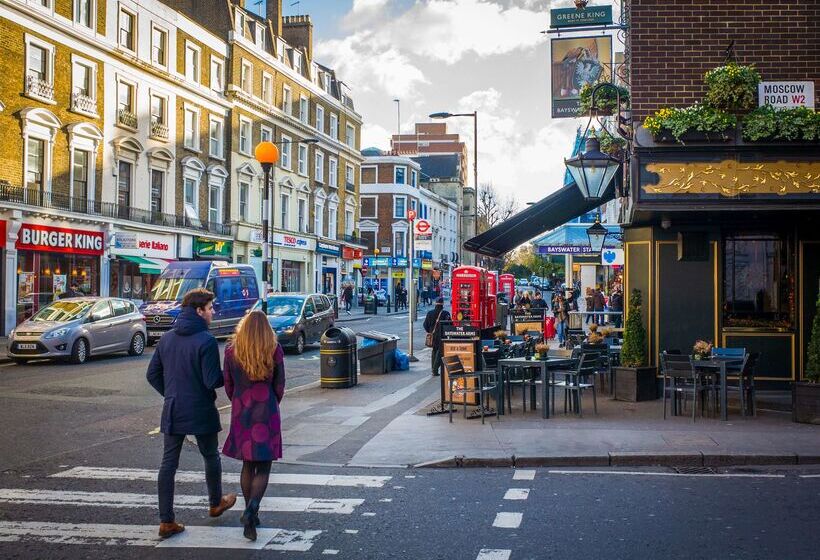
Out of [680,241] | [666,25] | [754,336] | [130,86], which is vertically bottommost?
[754,336]

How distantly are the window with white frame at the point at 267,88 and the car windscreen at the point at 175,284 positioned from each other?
23.1 meters

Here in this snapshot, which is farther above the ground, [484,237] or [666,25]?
[666,25]

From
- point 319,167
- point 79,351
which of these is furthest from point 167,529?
point 319,167

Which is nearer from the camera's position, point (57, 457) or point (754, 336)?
point (57, 457)

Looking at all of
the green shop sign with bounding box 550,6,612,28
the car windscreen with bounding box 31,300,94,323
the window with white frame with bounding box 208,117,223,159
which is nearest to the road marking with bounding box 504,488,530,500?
the green shop sign with bounding box 550,6,612,28

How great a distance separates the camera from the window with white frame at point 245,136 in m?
45.2

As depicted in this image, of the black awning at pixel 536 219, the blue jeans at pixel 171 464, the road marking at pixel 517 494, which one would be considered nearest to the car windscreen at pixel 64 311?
the black awning at pixel 536 219

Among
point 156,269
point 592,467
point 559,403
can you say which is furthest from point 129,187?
point 592,467

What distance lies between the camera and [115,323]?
21016mm

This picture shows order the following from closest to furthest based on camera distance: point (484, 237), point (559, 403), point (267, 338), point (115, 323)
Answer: point (267, 338)
point (559, 403)
point (484, 237)
point (115, 323)

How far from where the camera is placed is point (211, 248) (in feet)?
136

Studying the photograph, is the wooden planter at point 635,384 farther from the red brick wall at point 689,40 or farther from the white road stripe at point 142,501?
the white road stripe at point 142,501

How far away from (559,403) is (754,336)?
3688 mm

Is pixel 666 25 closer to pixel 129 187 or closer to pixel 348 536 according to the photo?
pixel 348 536
